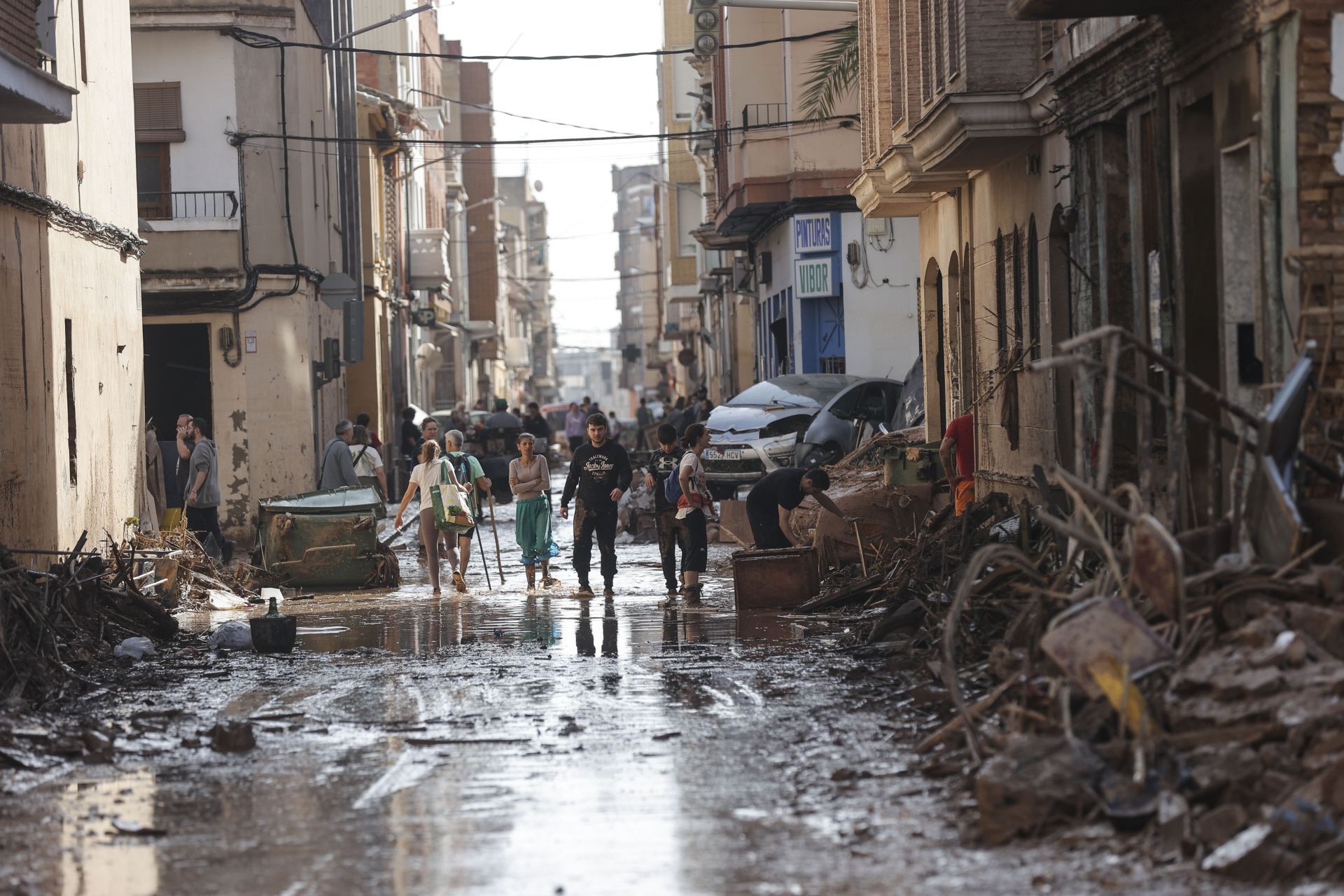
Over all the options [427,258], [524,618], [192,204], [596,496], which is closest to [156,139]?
[192,204]

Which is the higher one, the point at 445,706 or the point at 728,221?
the point at 728,221

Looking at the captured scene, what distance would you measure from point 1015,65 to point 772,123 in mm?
17473

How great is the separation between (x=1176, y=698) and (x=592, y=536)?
10.5 metres

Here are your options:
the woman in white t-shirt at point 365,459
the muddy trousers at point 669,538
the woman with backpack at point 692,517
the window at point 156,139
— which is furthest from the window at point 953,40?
the window at point 156,139

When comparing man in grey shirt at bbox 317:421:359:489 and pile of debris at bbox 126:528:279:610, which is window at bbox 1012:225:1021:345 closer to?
pile of debris at bbox 126:528:279:610

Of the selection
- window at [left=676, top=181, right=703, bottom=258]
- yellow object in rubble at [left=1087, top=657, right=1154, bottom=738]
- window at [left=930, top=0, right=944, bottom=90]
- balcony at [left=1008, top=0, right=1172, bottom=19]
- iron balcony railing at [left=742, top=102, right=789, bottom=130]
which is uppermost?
window at [left=676, top=181, right=703, bottom=258]

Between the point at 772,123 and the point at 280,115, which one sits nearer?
the point at 280,115

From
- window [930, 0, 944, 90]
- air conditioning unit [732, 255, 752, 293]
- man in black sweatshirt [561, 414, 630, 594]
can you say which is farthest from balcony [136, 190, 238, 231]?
air conditioning unit [732, 255, 752, 293]

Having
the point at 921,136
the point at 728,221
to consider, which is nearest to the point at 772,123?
the point at 728,221

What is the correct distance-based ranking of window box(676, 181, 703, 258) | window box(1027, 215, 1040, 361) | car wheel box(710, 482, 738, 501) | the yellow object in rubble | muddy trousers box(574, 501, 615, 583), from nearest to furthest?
the yellow object in rubble
window box(1027, 215, 1040, 361)
muddy trousers box(574, 501, 615, 583)
car wheel box(710, 482, 738, 501)
window box(676, 181, 703, 258)

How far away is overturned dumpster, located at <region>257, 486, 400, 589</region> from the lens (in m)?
19.0

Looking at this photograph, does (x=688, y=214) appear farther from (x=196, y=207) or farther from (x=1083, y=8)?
(x=1083, y=8)

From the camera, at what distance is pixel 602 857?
6.68m

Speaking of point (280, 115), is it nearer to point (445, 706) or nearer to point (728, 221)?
point (728, 221)
